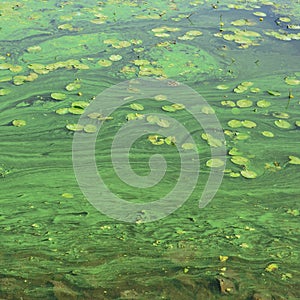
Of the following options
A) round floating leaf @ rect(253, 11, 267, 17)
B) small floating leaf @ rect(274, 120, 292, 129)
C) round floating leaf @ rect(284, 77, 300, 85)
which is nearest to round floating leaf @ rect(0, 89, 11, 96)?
small floating leaf @ rect(274, 120, 292, 129)

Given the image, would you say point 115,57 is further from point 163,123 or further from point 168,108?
point 163,123

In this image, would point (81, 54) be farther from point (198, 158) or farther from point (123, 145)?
point (198, 158)

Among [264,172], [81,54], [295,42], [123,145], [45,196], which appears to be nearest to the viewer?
[45,196]

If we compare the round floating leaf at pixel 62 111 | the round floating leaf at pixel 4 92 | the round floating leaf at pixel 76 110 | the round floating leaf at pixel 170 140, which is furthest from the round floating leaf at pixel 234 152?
the round floating leaf at pixel 4 92

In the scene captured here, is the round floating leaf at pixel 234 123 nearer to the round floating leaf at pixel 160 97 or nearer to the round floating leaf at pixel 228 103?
the round floating leaf at pixel 228 103

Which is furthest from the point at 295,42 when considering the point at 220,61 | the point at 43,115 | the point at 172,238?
the point at 172,238

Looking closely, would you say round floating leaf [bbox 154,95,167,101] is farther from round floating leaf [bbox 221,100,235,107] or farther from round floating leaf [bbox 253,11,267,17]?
round floating leaf [bbox 253,11,267,17]

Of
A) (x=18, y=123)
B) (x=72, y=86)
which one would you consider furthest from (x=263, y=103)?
(x=18, y=123)

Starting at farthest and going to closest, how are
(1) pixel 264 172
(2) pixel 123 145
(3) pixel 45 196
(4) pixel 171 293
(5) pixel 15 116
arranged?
(5) pixel 15 116, (2) pixel 123 145, (1) pixel 264 172, (3) pixel 45 196, (4) pixel 171 293
